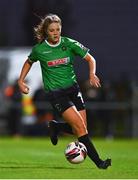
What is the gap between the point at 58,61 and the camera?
14.0m

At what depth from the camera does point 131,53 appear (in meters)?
33.7

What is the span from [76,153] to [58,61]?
4.52ft

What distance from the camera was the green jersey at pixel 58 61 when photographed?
14.0 m

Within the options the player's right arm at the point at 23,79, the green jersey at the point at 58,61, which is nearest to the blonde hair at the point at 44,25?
the green jersey at the point at 58,61

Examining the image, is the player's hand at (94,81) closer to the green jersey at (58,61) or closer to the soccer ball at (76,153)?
the green jersey at (58,61)

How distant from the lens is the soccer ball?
13688 mm

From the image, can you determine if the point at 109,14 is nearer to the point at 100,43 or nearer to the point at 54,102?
the point at 100,43

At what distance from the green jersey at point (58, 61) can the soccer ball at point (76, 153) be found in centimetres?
90

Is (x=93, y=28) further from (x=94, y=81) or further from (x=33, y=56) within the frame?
(x=94, y=81)

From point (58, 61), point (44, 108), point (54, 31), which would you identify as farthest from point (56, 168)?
point (44, 108)

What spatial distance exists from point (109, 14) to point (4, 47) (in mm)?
3886

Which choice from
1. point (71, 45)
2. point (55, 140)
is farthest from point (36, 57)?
point (55, 140)

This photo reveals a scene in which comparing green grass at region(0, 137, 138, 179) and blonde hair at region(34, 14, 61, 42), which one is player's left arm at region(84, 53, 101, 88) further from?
green grass at region(0, 137, 138, 179)

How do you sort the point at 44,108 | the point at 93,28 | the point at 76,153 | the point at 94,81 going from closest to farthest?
the point at 94,81 < the point at 76,153 < the point at 44,108 < the point at 93,28
